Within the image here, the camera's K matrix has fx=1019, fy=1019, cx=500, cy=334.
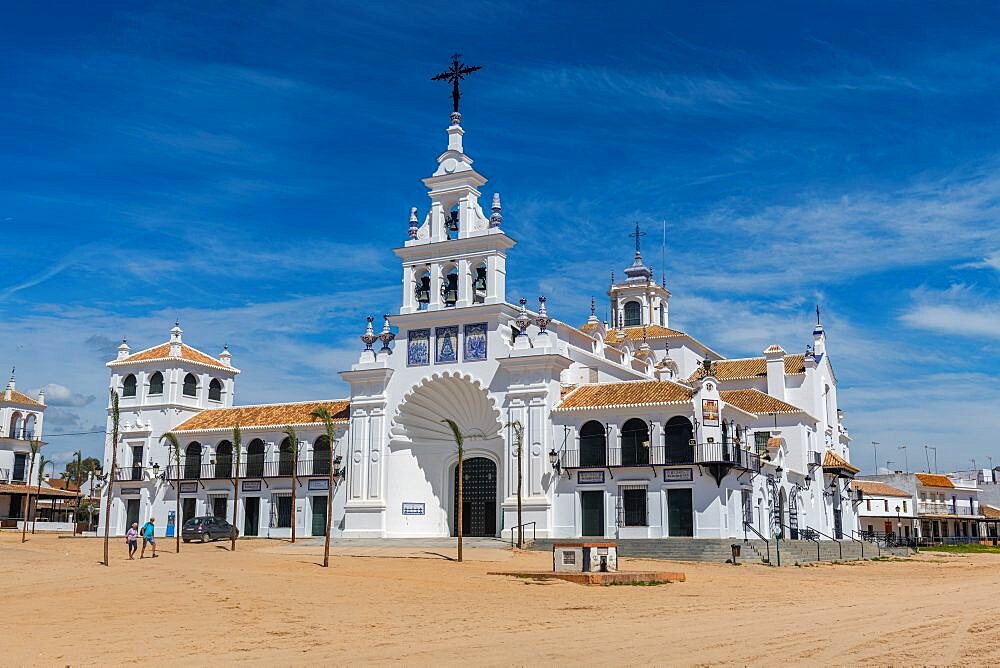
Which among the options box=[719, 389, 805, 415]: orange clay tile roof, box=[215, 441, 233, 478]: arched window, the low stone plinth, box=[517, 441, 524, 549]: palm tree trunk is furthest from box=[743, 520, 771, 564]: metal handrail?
box=[215, 441, 233, 478]: arched window

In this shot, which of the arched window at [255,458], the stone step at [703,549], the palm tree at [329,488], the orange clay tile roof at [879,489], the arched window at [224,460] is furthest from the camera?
the orange clay tile roof at [879,489]

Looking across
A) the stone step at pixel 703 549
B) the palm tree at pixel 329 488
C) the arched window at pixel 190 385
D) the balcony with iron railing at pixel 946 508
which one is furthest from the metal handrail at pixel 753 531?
the balcony with iron railing at pixel 946 508

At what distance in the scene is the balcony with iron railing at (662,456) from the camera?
37.2m

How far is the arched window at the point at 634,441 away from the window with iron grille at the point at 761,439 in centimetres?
996

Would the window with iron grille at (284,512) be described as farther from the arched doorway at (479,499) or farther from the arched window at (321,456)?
the arched doorway at (479,499)

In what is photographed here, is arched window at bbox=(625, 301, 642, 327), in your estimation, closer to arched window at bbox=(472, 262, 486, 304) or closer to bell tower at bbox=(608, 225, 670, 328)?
bell tower at bbox=(608, 225, 670, 328)

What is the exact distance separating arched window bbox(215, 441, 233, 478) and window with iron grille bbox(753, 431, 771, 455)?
24.6 m

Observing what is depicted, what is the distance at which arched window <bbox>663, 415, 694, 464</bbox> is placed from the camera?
125 feet

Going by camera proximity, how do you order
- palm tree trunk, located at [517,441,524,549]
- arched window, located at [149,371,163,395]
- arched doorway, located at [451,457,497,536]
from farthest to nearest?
arched window, located at [149,371,163,395] < arched doorway, located at [451,457,497,536] < palm tree trunk, located at [517,441,524,549]

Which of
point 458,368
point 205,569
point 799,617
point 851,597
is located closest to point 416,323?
point 458,368

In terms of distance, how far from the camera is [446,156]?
148 feet

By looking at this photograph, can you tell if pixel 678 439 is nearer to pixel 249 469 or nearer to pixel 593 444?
pixel 593 444

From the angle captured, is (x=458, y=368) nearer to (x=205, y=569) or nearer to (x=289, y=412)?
(x=289, y=412)

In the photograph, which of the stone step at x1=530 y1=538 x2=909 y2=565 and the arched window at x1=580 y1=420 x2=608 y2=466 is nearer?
the stone step at x1=530 y1=538 x2=909 y2=565
